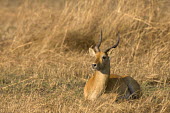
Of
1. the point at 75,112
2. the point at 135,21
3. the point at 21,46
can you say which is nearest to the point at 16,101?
the point at 75,112

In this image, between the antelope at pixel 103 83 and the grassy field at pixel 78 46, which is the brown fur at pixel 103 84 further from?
the grassy field at pixel 78 46

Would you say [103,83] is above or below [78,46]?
below

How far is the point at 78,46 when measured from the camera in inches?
401

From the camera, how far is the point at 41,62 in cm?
890

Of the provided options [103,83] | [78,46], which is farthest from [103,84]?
[78,46]

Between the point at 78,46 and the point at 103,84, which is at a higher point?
the point at 78,46

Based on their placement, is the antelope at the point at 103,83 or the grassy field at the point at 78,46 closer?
the antelope at the point at 103,83

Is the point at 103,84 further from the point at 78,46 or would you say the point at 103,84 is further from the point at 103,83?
Answer: the point at 78,46

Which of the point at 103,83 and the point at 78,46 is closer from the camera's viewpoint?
the point at 103,83

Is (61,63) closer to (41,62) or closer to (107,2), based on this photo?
(41,62)

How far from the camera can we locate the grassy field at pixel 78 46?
25.8ft

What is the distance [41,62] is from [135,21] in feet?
8.11

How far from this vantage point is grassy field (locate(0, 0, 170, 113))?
7.88m

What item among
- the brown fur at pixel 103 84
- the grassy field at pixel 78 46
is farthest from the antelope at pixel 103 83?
the grassy field at pixel 78 46
